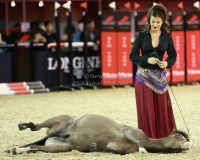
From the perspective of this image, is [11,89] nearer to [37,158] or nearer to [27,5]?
[27,5]

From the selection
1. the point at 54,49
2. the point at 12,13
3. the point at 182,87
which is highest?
the point at 12,13

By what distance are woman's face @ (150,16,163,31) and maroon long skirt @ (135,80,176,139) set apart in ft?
1.95

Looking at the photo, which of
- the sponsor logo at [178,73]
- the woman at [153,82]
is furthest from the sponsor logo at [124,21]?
the woman at [153,82]

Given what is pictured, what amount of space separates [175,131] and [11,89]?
6.97 metres

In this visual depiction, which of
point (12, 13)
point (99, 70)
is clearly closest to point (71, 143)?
point (99, 70)

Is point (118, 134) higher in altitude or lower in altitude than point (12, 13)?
lower

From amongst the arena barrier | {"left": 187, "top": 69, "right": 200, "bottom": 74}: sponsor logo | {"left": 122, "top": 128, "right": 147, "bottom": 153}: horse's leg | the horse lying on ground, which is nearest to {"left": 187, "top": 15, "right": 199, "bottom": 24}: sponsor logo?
{"left": 187, "top": 69, "right": 200, "bottom": 74}: sponsor logo

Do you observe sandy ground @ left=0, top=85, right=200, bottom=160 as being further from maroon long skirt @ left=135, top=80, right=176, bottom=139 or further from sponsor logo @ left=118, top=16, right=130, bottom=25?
sponsor logo @ left=118, top=16, right=130, bottom=25

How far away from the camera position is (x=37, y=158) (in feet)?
13.1

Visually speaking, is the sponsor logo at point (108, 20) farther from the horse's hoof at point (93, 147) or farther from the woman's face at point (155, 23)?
the horse's hoof at point (93, 147)

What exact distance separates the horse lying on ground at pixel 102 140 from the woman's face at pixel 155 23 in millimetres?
1107

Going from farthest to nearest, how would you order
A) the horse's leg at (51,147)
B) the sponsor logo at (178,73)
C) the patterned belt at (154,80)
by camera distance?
the sponsor logo at (178,73) → the patterned belt at (154,80) → the horse's leg at (51,147)

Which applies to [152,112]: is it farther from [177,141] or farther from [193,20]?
[193,20]

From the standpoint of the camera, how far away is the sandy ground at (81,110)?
4118mm
